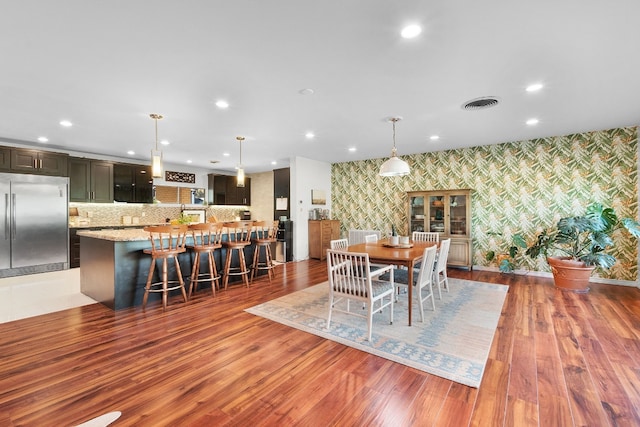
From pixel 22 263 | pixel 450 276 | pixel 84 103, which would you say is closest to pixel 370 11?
pixel 84 103

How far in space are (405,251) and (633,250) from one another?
409 centimetres

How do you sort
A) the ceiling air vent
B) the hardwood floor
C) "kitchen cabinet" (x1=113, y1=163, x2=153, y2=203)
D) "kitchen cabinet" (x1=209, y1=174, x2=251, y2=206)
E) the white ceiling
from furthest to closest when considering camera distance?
"kitchen cabinet" (x1=209, y1=174, x2=251, y2=206) → "kitchen cabinet" (x1=113, y1=163, x2=153, y2=203) → the ceiling air vent → the white ceiling → the hardwood floor

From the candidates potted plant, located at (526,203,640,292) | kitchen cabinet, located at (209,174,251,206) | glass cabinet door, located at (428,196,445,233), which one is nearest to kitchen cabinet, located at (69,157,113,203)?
kitchen cabinet, located at (209,174,251,206)

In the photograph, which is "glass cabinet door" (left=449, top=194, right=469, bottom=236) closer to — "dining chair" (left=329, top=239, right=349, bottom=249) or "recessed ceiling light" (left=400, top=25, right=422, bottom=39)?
"dining chair" (left=329, top=239, right=349, bottom=249)

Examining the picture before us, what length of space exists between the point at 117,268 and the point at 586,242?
22.3 feet

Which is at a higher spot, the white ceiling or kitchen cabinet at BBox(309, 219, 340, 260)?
the white ceiling

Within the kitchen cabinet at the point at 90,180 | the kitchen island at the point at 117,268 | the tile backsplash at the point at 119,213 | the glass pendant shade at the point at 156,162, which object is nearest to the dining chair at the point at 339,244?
the kitchen island at the point at 117,268

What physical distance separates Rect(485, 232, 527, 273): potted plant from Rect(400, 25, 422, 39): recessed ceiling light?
444 centimetres

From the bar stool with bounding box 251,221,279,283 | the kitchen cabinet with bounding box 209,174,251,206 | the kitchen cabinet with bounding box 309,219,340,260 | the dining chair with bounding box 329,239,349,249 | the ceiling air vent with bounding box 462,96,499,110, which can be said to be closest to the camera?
Result: the ceiling air vent with bounding box 462,96,499,110

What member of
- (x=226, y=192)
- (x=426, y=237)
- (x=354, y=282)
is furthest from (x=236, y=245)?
(x=226, y=192)

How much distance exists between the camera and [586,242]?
4.60 m

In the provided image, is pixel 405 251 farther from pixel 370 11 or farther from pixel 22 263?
pixel 22 263

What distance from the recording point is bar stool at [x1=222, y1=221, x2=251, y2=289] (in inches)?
179

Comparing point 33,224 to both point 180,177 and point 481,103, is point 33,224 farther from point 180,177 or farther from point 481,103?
point 481,103
